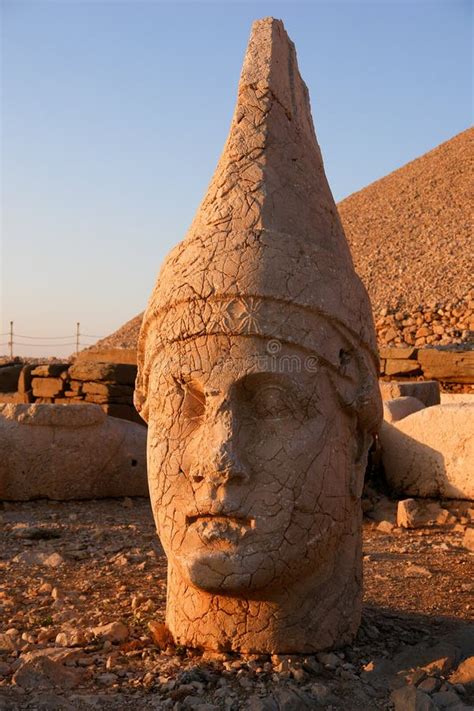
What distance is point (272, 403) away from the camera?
366 centimetres

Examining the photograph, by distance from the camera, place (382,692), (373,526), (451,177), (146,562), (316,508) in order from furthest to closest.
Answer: (451,177)
(373,526)
(146,562)
(316,508)
(382,692)

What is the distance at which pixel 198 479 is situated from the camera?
3629 millimetres

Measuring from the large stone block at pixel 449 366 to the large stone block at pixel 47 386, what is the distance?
28.0 feet

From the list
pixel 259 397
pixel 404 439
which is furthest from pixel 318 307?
pixel 404 439

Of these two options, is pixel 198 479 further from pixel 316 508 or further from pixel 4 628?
pixel 4 628

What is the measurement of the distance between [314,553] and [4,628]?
1.80 metres

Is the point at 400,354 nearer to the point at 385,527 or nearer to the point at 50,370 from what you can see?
the point at 50,370

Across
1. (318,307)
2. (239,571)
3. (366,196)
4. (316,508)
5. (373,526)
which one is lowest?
(373,526)

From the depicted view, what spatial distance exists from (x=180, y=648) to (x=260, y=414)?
1132mm

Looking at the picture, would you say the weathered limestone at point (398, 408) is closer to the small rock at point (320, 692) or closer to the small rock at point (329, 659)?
the small rock at point (329, 659)

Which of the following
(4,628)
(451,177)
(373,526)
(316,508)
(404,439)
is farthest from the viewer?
(451,177)

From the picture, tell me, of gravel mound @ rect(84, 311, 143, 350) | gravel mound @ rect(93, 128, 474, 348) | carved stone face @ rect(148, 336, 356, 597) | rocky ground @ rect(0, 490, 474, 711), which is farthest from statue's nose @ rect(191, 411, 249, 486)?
gravel mound @ rect(84, 311, 143, 350)

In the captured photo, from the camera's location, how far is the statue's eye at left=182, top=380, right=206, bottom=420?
377 cm

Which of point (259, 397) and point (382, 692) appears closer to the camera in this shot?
point (382, 692)
